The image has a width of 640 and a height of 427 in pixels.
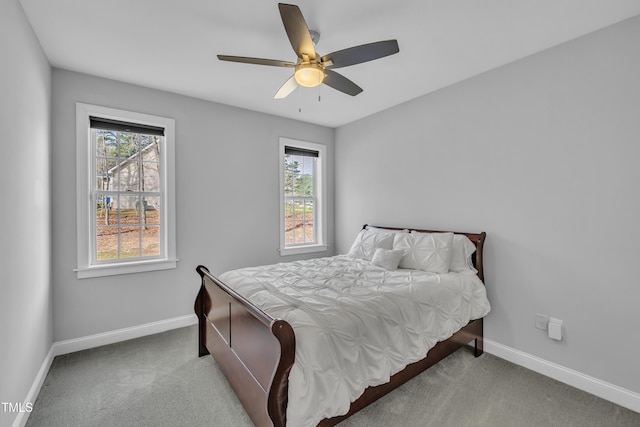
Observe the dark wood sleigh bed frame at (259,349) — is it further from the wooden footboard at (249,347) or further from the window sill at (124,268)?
the window sill at (124,268)

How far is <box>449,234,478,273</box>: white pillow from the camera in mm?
2771

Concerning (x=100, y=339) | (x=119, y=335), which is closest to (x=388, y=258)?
(x=119, y=335)

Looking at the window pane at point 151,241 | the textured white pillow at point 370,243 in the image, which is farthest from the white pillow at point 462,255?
the window pane at point 151,241

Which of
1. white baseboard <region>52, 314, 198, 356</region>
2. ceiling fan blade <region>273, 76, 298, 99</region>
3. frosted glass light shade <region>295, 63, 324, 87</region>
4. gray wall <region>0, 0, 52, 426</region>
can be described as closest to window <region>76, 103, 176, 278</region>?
gray wall <region>0, 0, 52, 426</region>

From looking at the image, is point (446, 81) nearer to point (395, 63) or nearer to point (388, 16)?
point (395, 63)

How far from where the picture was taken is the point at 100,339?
286cm

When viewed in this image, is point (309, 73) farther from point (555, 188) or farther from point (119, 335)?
point (119, 335)

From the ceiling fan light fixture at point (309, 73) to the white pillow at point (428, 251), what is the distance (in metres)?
1.88

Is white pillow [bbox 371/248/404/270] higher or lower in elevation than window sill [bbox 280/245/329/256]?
higher

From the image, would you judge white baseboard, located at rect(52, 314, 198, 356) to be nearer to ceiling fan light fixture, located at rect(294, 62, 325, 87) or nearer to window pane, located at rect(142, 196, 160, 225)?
window pane, located at rect(142, 196, 160, 225)

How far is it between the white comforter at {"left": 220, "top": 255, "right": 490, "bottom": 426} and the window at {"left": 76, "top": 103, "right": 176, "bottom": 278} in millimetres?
1280

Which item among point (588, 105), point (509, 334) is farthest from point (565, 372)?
point (588, 105)

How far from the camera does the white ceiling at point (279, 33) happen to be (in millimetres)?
1910

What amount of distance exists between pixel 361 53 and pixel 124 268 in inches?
121
